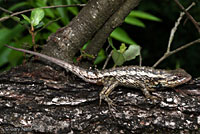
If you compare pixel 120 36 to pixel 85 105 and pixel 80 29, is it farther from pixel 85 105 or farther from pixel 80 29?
pixel 85 105

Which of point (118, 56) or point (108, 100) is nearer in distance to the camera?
point (108, 100)

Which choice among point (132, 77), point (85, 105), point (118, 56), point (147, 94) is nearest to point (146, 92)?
point (147, 94)

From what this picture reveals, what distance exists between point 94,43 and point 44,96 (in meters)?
1.12

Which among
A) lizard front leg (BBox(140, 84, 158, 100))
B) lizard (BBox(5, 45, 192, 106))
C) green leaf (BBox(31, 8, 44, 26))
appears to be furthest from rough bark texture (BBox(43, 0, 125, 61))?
lizard front leg (BBox(140, 84, 158, 100))

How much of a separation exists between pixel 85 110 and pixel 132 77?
92cm

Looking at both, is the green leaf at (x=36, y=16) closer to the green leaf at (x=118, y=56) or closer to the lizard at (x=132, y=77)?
the lizard at (x=132, y=77)

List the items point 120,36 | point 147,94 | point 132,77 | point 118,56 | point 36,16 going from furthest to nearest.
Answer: point 120,36 → point 132,77 → point 118,56 → point 36,16 → point 147,94

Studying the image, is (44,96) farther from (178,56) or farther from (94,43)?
(178,56)

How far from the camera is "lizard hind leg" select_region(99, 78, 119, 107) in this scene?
326cm

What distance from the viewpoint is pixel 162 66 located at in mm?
6328

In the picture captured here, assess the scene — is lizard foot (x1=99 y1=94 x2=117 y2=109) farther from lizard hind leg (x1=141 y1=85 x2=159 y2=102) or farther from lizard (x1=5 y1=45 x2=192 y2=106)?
lizard hind leg (x1=141 y1=85 x2=159 y2=102)

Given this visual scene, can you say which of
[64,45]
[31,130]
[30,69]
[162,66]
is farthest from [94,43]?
[162,66]

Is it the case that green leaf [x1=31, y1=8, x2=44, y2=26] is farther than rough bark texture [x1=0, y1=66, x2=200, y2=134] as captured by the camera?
Yes

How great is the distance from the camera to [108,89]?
11.6ft
